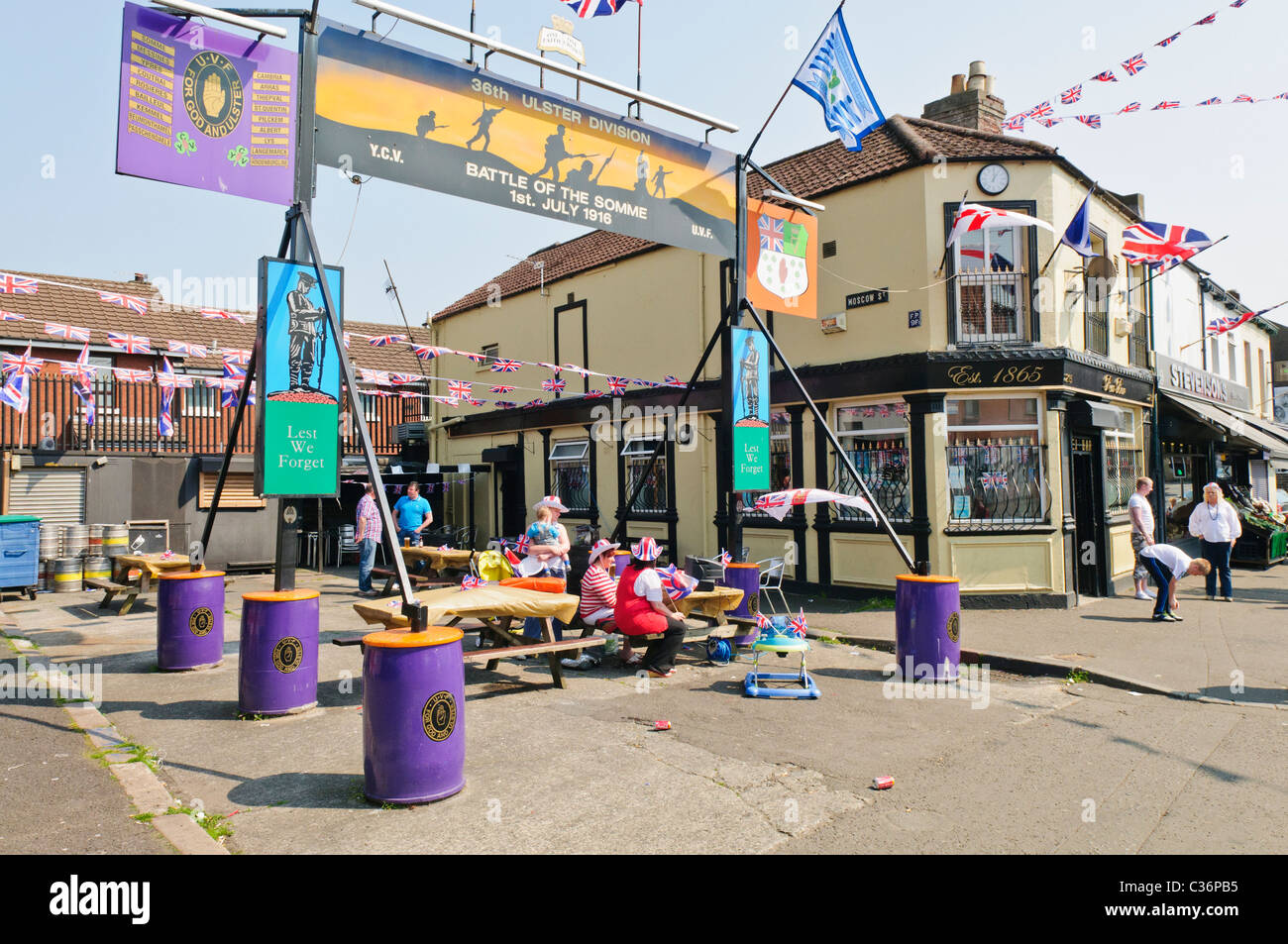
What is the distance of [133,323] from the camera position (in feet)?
77.0

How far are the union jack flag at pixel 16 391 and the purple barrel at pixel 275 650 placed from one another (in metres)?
9.74

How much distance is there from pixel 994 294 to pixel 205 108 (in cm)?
1059

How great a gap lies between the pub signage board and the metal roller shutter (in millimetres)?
12912

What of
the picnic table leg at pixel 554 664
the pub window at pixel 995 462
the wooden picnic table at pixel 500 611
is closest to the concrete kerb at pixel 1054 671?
the pub window at pixel 995 462

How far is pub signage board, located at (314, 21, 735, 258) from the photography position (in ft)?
23.1

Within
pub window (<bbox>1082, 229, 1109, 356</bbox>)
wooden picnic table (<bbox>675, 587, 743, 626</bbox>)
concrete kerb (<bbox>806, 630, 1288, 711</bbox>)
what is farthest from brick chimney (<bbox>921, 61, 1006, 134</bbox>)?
wooden picnic table (<bbox>675, 587, 743, 626</bbox>)

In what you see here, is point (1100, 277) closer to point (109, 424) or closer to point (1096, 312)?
point (1096, 312)

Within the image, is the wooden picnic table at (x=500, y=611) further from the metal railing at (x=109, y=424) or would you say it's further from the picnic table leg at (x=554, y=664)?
the metal railing at (x=109, y=424)

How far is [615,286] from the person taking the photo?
18062 millimetres

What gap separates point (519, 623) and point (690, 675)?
2746 mm

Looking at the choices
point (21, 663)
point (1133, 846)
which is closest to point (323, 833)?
point (1133, 846)

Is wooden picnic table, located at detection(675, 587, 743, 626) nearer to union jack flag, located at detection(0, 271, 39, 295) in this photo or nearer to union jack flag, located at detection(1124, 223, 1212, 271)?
union jack flag, located at detection(0, 271, 39, 295)
